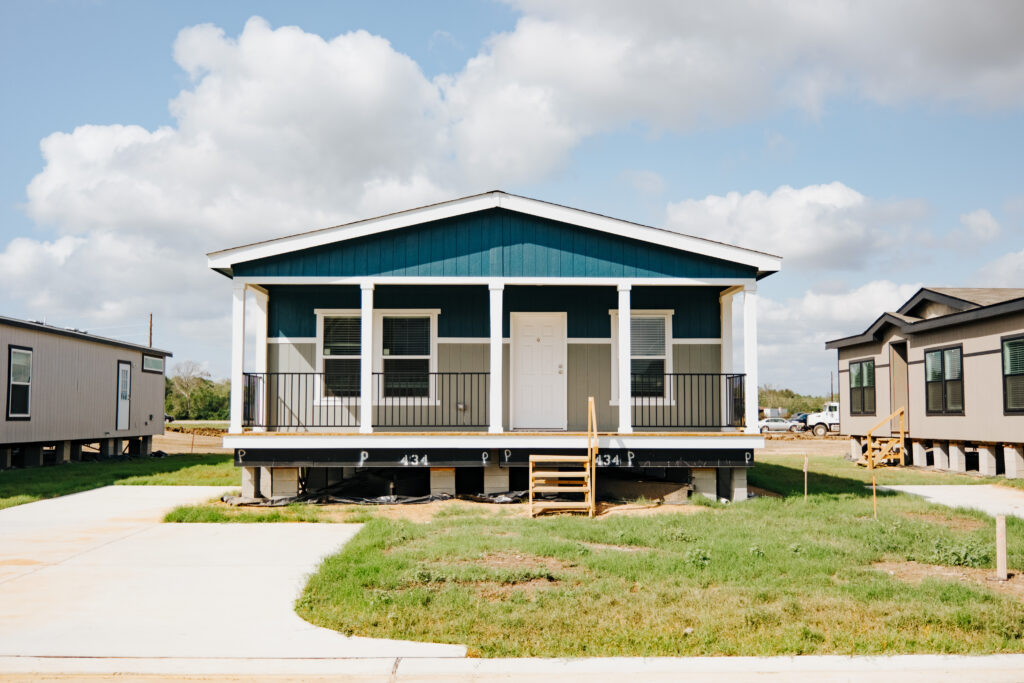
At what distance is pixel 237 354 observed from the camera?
40.5 ft

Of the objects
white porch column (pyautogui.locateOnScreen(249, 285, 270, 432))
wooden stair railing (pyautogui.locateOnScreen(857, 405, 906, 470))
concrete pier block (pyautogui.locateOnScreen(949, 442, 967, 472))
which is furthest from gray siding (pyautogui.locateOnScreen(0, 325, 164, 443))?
concrete pier block (pyautogui.locateOnScreen(949, 442, 967, 472))

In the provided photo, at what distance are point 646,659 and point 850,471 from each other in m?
15.2

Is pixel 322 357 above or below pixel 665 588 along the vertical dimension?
above

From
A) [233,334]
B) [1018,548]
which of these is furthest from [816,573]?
[233,334]

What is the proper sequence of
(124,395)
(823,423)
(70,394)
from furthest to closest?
(823,423)
(124,395)
(70,394)

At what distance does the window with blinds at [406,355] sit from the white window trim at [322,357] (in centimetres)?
55

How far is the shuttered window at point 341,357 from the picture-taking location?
14484mm

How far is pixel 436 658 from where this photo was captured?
5.14 meters

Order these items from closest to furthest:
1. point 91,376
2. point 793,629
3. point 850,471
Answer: point 793,629
point 850,471
point 91,376

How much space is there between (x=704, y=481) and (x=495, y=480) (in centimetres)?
324

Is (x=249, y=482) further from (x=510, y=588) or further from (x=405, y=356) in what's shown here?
(x=510, y=588)

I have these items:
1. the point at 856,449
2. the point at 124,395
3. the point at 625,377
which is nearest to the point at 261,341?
the point at 625,377

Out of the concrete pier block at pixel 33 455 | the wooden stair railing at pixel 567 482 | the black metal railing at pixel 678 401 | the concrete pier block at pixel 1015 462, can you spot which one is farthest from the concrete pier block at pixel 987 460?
the concrete pier block at pixel 33 455

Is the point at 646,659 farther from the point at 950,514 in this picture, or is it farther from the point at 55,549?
the point at 950,514
